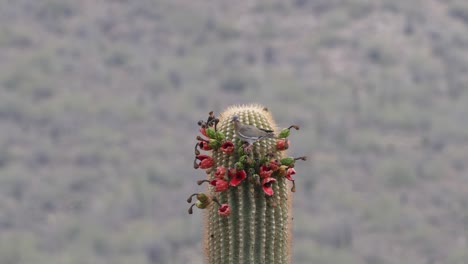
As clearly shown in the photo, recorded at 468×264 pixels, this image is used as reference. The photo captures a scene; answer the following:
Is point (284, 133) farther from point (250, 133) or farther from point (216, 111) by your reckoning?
point (216, 111)

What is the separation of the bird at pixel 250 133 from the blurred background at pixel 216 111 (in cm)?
2085

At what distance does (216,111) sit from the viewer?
126ft

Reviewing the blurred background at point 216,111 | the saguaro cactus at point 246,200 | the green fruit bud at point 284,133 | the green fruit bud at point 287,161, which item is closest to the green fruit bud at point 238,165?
the saguaro cactus at point 246,200

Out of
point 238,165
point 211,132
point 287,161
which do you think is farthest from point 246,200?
point 211,132

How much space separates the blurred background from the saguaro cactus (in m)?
20.8

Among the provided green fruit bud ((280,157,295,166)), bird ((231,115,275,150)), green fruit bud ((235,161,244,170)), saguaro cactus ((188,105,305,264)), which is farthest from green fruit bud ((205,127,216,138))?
green fruit bud ((280,157,295,166))

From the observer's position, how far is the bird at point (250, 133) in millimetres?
8766

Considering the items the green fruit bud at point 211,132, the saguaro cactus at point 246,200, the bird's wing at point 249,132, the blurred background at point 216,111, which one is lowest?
the saguaro cactus at point 246,200

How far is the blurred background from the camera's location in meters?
33.1

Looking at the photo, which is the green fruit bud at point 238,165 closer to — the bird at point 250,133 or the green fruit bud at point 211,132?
the bird at point 250,133

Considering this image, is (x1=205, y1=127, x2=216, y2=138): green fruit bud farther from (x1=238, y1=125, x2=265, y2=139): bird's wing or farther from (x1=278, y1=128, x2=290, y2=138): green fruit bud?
(x1=278, y1=128, x2=290, y2=138): green fruit bud

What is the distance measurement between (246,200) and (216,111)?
2960 cm

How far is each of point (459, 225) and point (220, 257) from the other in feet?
82.5

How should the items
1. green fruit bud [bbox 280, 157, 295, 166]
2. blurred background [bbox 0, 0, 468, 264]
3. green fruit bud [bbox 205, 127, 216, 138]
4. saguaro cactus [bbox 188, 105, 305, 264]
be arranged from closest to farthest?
saguaro cactus [bbox 188, 105, 305, 264] → green fruit bud [bbox 280, 157, 295, 166] → green fruit bud [bbox 205, 127, 216, 138] → blurred background [bbox 0, 0, 468, 264]
